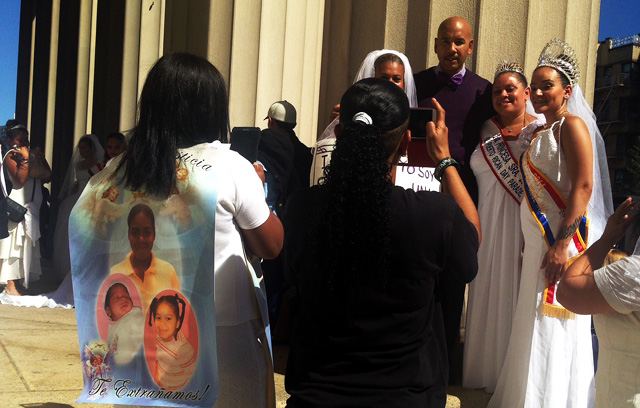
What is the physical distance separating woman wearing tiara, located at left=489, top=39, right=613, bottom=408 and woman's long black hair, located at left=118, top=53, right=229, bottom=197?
2.02 m

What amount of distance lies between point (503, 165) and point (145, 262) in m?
2.46

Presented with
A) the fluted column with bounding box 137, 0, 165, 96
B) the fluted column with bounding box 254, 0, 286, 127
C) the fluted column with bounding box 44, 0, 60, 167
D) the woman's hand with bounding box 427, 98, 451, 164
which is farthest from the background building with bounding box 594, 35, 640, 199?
the woman's hand with bounding box 427, 98, 451, 164

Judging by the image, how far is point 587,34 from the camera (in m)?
4.85

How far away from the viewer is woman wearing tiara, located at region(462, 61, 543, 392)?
13.6 ft

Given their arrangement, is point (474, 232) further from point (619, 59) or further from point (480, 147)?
point (619, 59)

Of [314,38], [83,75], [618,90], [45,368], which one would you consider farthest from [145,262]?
[618,90]

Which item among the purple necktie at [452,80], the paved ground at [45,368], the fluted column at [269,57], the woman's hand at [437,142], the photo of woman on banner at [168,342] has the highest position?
the fluted column at [269,57]

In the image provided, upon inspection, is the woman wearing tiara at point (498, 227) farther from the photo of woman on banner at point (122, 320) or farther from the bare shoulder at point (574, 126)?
the photo of woman on banner at point (122, 320)

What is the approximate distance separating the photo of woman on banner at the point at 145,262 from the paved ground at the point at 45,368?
6.12ft

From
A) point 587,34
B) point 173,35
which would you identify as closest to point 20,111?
point 173,35

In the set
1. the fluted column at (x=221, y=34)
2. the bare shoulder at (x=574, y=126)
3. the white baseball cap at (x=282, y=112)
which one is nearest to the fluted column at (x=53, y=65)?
the fluted column at (x=221, y=34)

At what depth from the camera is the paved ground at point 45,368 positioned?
4.09 m

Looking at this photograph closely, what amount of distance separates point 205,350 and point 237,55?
4445 millimetres

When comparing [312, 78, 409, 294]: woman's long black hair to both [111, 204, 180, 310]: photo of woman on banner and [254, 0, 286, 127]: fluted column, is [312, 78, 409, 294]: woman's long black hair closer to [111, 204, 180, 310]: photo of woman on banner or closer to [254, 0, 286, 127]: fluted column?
[111, 204, 180, 310]: photo of woman on banner
